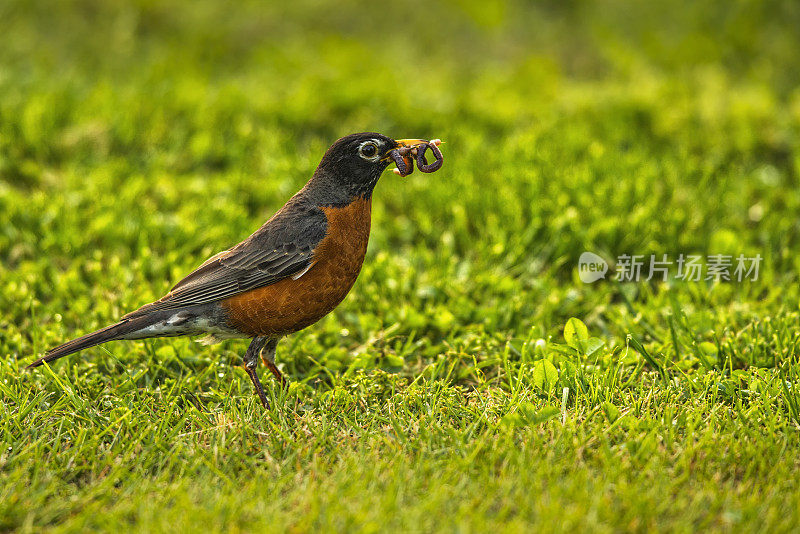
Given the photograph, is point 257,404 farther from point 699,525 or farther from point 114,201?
point 114,201

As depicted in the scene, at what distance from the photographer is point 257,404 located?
409cm

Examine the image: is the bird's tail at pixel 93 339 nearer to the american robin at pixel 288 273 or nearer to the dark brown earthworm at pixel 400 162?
the american robin at pixel 288 273

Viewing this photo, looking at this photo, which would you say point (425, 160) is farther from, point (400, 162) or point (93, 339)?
point (93, 339)

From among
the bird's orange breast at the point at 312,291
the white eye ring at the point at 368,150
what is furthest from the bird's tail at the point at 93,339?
the white eye ring at the point at 368,150

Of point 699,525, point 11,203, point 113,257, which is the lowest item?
point 699,525

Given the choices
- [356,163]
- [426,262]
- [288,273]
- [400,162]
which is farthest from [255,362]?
[426,262]

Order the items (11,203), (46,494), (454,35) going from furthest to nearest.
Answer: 1. (454,35)
2. (11,203)
3. (46,494)

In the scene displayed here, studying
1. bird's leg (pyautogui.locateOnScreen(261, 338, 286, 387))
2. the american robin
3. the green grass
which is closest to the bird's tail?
the american robin

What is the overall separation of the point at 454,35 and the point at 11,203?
5.84 m

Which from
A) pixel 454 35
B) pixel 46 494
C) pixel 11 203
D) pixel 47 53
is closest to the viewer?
pixel 46 494

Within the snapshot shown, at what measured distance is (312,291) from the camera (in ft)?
13.1

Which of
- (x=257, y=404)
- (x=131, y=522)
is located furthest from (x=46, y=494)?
(x=257, y=404)

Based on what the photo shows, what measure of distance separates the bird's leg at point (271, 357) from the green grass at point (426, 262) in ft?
0.44

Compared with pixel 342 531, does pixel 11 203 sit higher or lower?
higher
